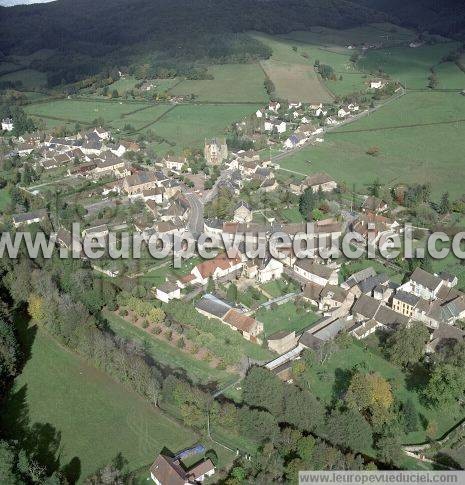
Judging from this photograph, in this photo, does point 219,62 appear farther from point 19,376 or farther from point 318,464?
point 318,464

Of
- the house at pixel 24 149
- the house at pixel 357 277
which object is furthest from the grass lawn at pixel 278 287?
the house at pixel 24 149

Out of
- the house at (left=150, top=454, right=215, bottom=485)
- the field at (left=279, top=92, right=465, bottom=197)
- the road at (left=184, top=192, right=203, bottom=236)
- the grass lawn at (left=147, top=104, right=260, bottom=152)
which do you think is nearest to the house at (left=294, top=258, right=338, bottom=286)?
the road at (left=184, top=192, right=203, bottom=236)

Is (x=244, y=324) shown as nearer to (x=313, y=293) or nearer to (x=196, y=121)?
(x=313, y=293)

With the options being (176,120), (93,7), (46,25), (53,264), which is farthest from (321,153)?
(93,7)

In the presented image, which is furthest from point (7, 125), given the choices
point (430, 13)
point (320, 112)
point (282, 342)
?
point (430, 13)

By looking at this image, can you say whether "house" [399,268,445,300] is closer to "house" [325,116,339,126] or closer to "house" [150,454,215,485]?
"house" [150,454,215,485]

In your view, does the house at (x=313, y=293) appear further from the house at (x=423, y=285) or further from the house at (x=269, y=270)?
the house at (x=423, y=285)

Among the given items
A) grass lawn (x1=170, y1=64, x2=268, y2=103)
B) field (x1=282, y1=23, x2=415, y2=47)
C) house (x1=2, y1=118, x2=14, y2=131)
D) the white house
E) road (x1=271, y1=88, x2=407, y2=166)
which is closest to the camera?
road (x1=271, y1=88, x2=407, y2=166)
